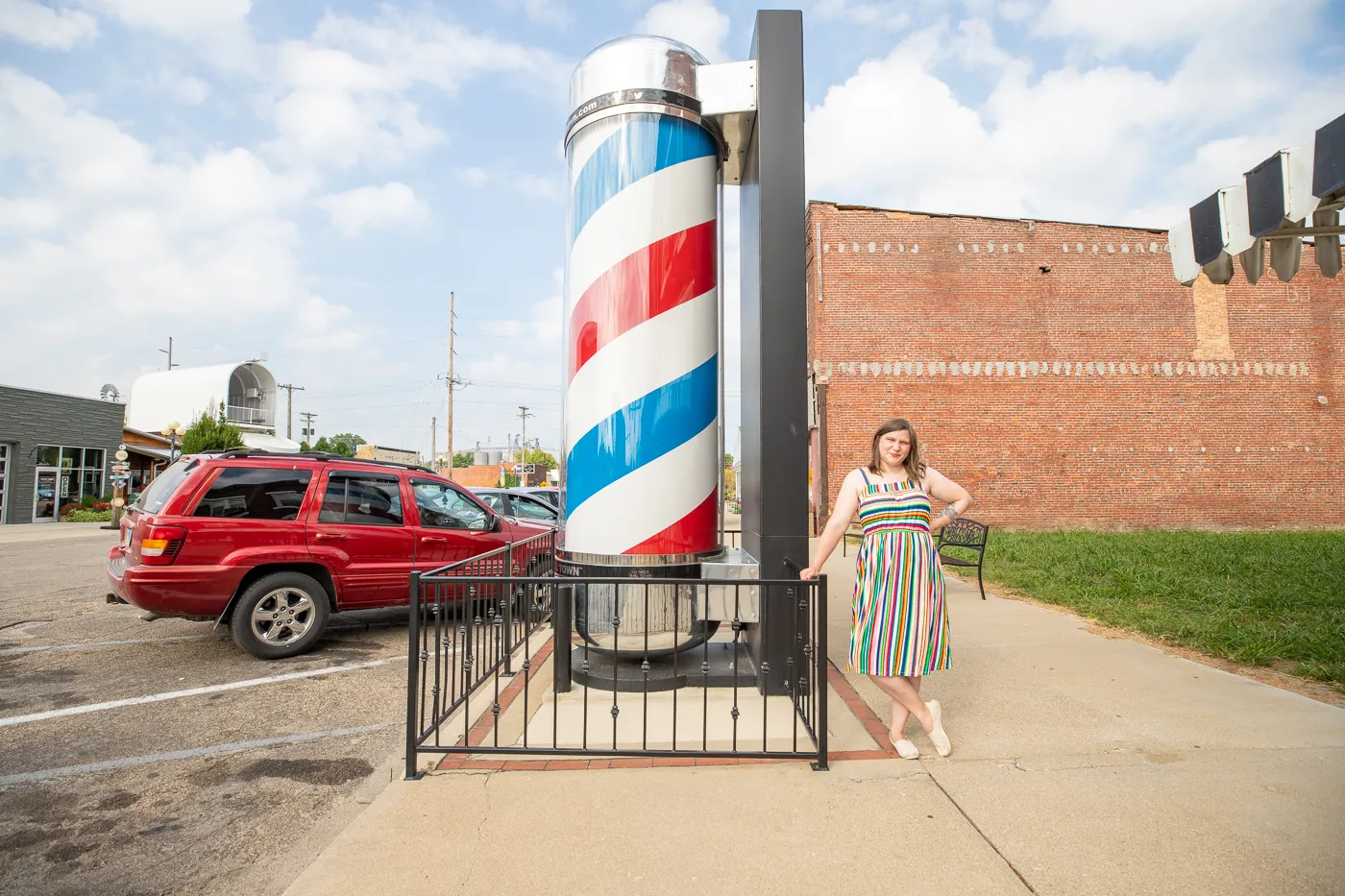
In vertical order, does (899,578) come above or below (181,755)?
above

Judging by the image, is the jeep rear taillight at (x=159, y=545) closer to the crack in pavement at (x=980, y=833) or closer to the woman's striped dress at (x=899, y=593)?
the woman's striped dress at (x=899, y=593)

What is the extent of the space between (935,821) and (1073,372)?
55.9 ft

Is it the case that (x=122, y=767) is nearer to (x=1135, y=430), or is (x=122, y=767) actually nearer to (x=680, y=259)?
(x=680, y=259)

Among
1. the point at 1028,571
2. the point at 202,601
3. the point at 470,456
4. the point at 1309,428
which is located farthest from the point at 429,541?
the point at 470,456

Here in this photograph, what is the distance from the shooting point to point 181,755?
3.64 m

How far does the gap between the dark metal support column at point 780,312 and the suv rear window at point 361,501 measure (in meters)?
3.99

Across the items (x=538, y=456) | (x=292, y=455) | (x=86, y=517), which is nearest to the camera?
(x=292, y=455)

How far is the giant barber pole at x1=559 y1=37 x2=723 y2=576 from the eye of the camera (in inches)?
155

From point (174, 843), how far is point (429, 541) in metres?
3.98

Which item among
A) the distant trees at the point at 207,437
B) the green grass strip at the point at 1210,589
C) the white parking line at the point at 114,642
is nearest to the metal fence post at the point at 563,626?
the white parking line at the point at 114,642

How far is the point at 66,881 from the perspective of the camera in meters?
2.47

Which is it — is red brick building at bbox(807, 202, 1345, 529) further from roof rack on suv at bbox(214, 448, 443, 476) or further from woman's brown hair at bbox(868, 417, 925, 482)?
woman's brown hair at bbox(868, 417, 925, 482)

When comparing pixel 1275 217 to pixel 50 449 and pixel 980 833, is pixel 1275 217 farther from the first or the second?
pixel 50 449

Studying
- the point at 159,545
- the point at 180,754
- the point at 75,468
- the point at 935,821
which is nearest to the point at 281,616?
the point at 159,545
